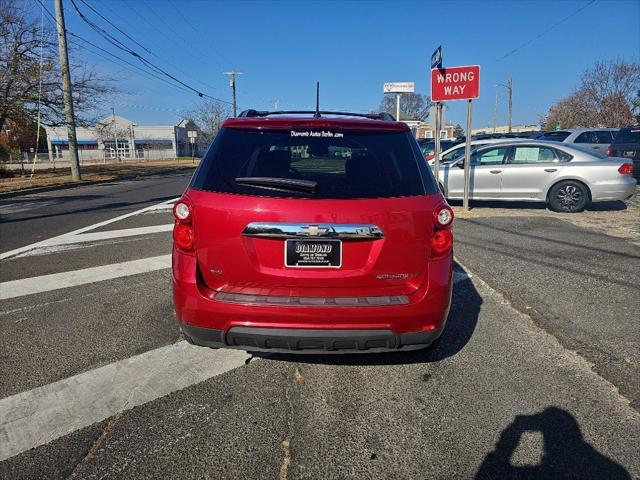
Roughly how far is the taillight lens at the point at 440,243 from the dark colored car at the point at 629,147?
13.4 metres

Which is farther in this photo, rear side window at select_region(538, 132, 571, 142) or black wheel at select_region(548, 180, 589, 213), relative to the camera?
rear side window at select_region(538, 132, 571, 142)

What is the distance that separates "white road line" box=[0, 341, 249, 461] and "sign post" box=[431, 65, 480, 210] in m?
7.69

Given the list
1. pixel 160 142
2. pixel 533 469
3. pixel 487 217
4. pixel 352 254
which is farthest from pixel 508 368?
pixel 160 142

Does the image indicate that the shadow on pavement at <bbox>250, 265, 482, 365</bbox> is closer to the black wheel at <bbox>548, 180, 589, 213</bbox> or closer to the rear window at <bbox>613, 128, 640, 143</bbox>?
the black wheel at <bbox>548, 180, 589, 213</bbox>

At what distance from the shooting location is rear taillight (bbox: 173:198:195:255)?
261cm

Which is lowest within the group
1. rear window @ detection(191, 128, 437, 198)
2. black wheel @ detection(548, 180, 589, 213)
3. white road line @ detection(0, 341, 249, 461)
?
white road line @ detection(0, 341, 249, 461)

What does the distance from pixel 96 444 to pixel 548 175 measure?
31.9 feet

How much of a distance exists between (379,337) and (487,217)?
735 cm

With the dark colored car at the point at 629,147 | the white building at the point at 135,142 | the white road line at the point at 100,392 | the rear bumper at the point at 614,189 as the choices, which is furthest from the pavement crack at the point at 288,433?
the white building at the point at 135,142

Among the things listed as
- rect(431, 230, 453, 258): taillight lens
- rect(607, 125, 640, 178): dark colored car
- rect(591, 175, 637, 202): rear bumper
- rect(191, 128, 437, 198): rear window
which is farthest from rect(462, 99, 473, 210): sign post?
rect(431, 230, 453, 258): taillight lens

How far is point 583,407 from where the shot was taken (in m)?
2.64

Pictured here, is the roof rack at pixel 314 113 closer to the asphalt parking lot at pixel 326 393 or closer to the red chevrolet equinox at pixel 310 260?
the red chevrolet equinox at pixel 310 260

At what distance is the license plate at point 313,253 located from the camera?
251cm

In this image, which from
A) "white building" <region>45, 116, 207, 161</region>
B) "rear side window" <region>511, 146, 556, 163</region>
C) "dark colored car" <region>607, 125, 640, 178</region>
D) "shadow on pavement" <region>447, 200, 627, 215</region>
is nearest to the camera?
"rear side window" <region>511, 146, 556, 163</region>
